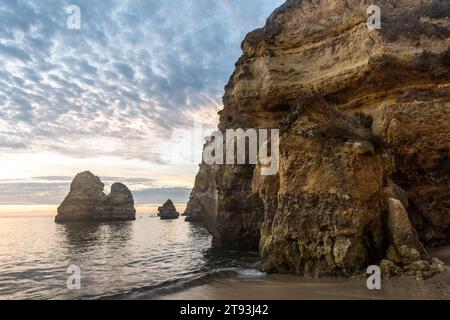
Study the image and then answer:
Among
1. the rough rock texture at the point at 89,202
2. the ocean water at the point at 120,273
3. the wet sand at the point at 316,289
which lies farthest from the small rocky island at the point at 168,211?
the wet sand at the point at 316,289

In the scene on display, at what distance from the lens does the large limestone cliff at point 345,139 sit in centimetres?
1329

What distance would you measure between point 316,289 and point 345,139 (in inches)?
243

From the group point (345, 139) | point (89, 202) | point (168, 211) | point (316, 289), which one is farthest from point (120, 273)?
point (168, 211)

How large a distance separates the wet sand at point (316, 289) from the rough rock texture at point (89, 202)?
3213 inches

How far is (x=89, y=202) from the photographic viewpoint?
287ft

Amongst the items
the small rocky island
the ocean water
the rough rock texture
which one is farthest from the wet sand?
the small rocky island

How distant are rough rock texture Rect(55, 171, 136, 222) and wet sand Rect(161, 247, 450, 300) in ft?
268

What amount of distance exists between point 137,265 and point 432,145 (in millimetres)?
17793

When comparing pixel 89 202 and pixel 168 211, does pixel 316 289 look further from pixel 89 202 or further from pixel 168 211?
pixel 168 211

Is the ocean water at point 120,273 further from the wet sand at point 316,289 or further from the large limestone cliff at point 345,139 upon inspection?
the large limestone cliff at point 345,139

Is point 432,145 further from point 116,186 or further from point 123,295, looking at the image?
point 116,186

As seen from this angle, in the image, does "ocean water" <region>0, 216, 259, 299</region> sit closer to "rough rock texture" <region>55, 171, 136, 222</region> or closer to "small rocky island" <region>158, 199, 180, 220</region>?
"rough rock texture" <region>55, 171, 136, 222</region>
